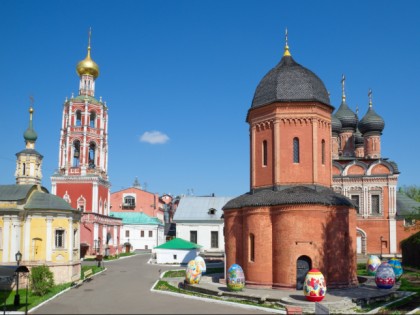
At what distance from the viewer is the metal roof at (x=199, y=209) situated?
45.1m

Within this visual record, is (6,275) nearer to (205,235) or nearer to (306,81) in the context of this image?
(306,81)

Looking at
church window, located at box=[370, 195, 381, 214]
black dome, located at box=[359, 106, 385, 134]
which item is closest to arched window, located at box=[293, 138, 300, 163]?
church window, located at box=[370, 195, 381, 214]

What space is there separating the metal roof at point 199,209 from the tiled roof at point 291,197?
69.0ft

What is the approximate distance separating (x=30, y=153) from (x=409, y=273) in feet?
83.0

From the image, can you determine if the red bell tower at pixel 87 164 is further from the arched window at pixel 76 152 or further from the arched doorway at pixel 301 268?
the arched doorway at pixel 301 268

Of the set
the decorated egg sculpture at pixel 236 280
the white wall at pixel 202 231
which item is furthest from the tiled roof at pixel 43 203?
the white wall at pixel 202 231

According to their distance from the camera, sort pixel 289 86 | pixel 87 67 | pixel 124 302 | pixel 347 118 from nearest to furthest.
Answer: pixel 124 302
pixel 289 86
pixel 347 118
pixel 87 67

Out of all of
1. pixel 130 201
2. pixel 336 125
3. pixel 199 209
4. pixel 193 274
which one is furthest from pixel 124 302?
pixel 130 201

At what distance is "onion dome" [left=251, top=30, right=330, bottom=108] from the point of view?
24000mm

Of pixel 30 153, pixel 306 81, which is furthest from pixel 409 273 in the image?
pixel 30 153

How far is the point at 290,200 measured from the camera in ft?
70.6

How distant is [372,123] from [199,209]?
58.4 feet

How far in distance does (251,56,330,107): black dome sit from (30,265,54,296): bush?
1333 cm

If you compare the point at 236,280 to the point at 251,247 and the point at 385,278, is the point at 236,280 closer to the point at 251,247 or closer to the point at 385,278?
the point at 251,247
